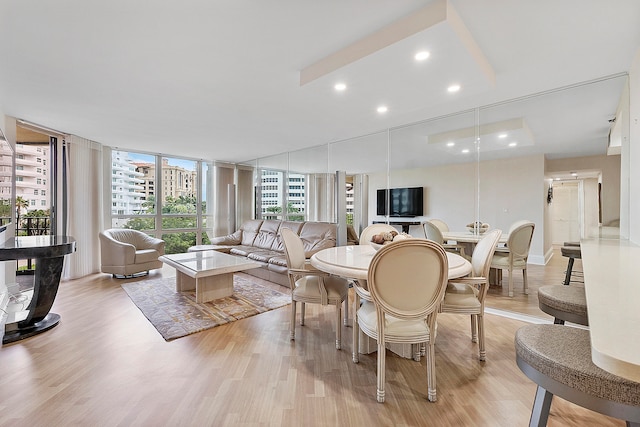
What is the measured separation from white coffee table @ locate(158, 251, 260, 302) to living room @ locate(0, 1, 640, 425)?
26.3 inches

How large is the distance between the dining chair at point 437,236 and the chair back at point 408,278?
251 cm

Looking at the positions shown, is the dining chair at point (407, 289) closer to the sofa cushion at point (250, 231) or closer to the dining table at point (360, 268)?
the dining table at point (360, 268)

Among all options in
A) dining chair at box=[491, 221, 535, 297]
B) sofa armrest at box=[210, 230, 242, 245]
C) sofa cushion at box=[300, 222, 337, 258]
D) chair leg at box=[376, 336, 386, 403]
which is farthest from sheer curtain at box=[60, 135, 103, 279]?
dining chair at box=[491, 221, 535, 297]

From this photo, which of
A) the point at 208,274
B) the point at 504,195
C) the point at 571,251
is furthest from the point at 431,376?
the point at 504,195

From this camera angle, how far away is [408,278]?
65.2 inches

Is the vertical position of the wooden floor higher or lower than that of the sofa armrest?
lower

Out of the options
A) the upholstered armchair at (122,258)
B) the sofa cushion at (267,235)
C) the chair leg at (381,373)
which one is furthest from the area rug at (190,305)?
the chair leg at (381,373)

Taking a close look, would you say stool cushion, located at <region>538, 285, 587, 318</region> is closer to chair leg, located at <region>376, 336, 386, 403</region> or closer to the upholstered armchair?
→ chair leg, located at <region>376, 336, 386, 403</region>

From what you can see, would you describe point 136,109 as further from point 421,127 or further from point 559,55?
point 559,55

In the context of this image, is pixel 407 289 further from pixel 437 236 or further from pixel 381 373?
pixel 437 236

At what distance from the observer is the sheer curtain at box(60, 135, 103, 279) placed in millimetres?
4520

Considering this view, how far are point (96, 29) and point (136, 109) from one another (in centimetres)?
169

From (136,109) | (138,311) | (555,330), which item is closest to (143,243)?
(138,311)

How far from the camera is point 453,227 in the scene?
13.3 feet
